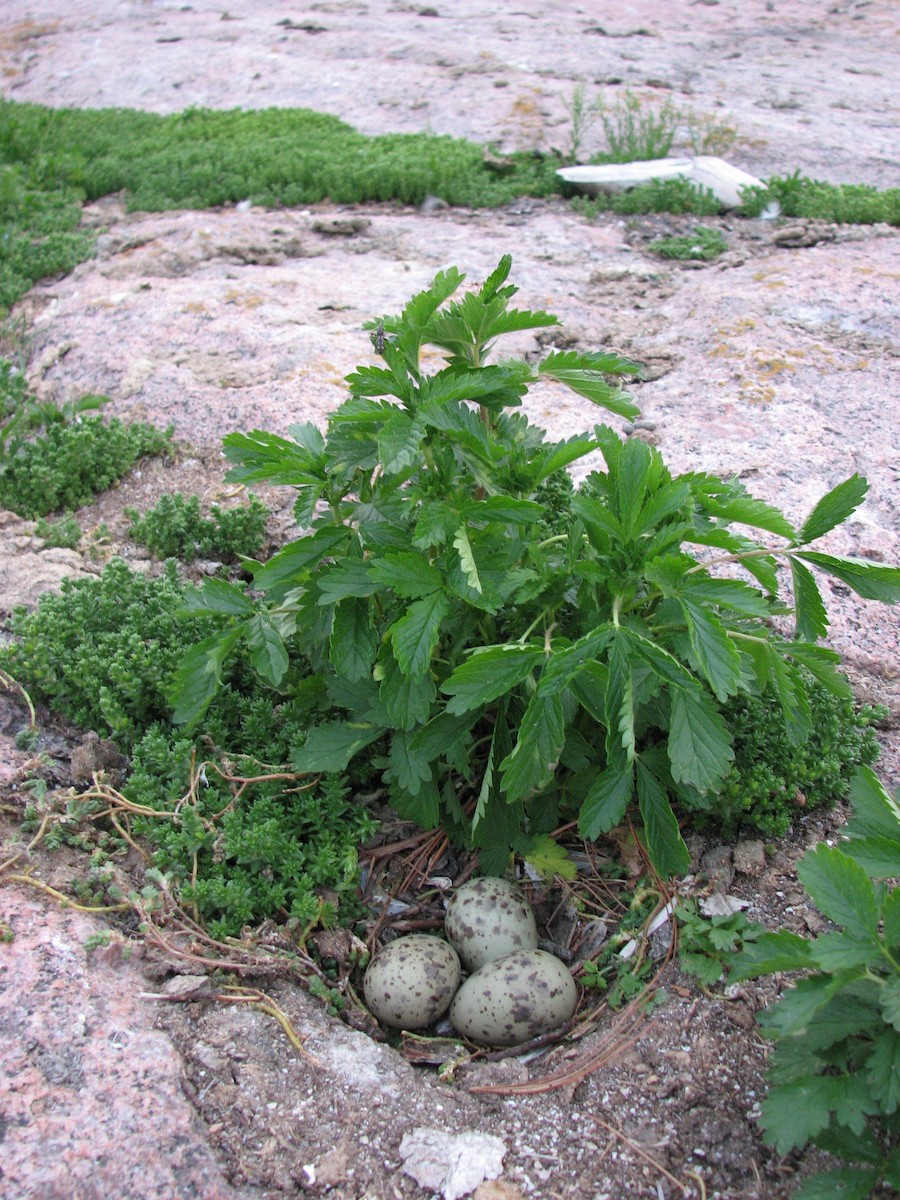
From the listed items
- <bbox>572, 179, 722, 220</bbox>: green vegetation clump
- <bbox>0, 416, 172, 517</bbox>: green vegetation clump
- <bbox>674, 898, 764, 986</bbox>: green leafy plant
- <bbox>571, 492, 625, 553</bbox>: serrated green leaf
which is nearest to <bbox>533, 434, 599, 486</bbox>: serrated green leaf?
<bbox>571, 492, 625, 553</bbox>: serrated green leaf

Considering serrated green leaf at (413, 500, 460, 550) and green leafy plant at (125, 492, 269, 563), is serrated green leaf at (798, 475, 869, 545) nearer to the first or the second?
serrated green leaf at (413, 500, 460, 550)

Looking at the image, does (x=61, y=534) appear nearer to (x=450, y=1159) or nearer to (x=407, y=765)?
(x=407, y=765)

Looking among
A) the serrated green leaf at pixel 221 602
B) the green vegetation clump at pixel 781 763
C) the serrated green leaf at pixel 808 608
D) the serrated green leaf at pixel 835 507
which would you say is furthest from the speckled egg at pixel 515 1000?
the serrated green leaf at pixel 835 507

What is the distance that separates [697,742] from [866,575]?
0.65 m

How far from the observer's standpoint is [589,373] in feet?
9.46

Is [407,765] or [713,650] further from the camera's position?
[407,765]

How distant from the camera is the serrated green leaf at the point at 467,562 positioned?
99.8 inches

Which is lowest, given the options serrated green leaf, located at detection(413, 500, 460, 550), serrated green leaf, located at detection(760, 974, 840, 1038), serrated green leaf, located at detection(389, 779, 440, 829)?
serrated green leaf, located at detection(389, 779, 440, 829)

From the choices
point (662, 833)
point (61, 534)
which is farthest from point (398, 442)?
point (61, 534)

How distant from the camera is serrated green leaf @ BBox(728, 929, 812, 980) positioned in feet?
7.13

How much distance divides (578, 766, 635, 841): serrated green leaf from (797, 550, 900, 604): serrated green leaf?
0.77 m

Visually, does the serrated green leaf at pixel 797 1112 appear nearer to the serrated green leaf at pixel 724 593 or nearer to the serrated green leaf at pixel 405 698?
the serrated green leaf at pixel 724 593

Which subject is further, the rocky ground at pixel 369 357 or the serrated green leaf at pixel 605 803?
the serrated green leaf at pixel 605 803

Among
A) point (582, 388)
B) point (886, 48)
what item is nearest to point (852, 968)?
point (582, 388)
